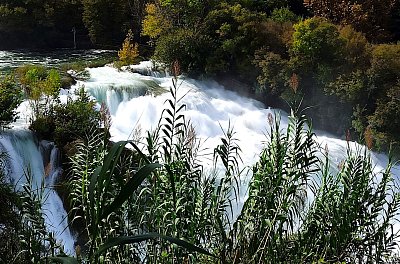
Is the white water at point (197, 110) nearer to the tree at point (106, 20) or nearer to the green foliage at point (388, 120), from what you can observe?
the green foliage at point (388, 120)

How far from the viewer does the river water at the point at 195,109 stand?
Answer: 1258 cm

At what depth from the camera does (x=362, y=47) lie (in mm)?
15328

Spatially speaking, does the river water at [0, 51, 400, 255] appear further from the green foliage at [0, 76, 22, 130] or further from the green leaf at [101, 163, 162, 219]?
the green leaf at [101, 163, 162, 219]

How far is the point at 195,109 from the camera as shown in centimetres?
1405

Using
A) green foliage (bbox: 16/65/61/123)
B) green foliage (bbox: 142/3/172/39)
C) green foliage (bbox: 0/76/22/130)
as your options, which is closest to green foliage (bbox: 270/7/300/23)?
green foliage (bbox: 142/3/172/39)

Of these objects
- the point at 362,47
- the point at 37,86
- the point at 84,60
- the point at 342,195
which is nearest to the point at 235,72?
the point at 362,47

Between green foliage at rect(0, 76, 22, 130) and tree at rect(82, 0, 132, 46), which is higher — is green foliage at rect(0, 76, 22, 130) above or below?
below

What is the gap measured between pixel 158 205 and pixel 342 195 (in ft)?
4.56

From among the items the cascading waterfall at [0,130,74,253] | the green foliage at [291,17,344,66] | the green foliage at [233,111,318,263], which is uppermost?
the green foliage at [291,17,344,66]

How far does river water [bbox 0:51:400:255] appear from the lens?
12578mm

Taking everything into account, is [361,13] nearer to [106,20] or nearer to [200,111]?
[200,111]

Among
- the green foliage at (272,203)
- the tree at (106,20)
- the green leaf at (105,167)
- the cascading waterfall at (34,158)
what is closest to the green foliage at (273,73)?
the cascading waterfall at (34,158)

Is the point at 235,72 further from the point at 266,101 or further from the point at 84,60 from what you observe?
the point at 84,60

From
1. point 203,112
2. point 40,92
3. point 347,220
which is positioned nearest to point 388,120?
point 203,112
